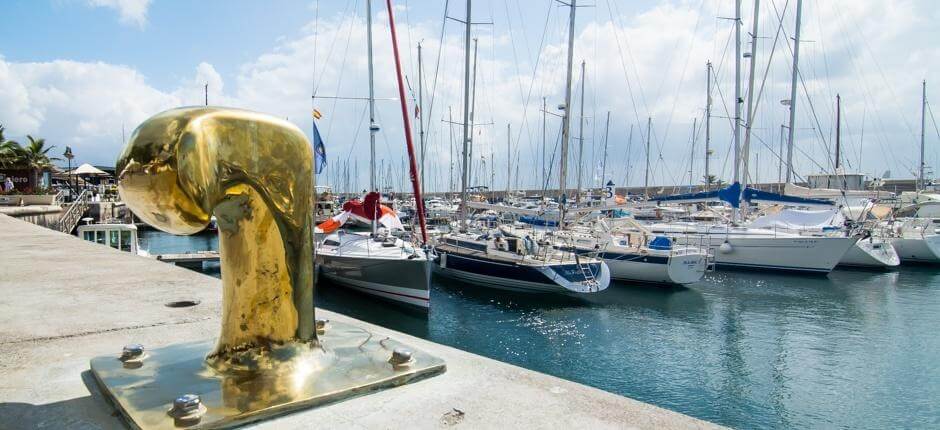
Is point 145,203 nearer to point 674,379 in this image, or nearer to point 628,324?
point 674,379

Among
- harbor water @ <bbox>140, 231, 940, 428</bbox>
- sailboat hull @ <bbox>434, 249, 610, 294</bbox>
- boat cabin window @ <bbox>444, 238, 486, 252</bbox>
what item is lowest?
harbor water @ <bbox>140, 231, 940, 428</bbox>

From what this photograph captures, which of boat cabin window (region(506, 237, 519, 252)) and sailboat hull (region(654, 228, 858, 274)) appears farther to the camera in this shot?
sailboat hull (region(654, 228, 858, 274))

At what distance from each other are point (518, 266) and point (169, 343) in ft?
57.7

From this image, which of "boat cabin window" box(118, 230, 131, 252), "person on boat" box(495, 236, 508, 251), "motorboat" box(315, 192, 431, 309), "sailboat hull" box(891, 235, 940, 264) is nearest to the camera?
"motorboat" box(315, 192, 431, 309)

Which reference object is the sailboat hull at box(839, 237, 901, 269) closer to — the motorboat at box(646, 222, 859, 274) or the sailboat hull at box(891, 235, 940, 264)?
the sailboat hull at box(891, 235, 940, 264)

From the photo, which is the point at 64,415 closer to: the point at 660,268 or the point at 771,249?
the point at 660,268

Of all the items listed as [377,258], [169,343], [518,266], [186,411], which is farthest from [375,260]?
[186,411]

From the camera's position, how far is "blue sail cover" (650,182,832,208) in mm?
26094

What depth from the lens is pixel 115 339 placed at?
3.75 metres

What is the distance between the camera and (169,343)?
3656 mm

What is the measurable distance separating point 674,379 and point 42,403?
11923mm

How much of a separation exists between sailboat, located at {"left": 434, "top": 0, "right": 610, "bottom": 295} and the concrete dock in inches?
624

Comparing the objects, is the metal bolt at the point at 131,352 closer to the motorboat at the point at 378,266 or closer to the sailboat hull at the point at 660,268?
the motorboat at the point at 378,266

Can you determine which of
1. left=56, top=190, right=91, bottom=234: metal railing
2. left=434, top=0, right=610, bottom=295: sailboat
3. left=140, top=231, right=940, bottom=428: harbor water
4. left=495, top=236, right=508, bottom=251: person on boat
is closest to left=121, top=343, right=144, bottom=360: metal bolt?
left=140, top=231, right=940, bottom=428: harbor water
